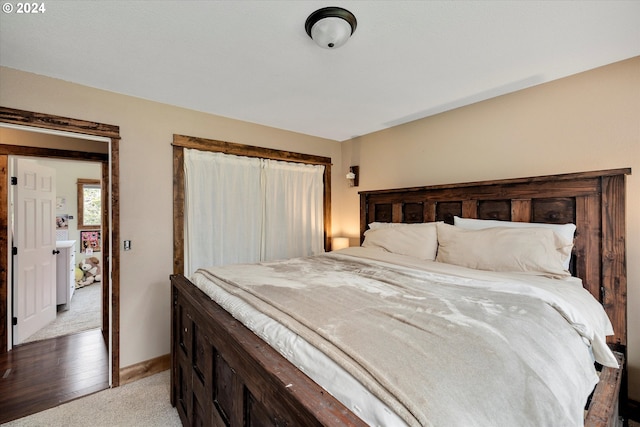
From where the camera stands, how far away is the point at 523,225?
6.90 feet

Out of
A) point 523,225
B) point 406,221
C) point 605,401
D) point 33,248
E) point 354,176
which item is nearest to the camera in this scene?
point 605,401

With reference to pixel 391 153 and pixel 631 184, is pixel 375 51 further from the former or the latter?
Answer: pixel 631 184

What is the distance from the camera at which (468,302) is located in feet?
4.20

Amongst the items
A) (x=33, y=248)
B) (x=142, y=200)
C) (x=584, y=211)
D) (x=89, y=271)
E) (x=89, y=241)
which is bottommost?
(x=89, y=271)

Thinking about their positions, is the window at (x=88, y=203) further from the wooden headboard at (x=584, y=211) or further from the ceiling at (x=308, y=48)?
the wooden headboard at (x=584, y=211)

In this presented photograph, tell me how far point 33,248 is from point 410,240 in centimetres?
426

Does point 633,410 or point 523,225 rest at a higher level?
point 523,225

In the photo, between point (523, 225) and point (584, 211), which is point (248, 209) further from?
point (584, 211)

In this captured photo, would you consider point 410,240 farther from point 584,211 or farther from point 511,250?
point 584,211

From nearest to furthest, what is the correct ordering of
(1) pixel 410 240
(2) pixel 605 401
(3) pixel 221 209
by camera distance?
(2) pixel 605 401 < (1) pixel 410 240 < (3) pixel 221 209

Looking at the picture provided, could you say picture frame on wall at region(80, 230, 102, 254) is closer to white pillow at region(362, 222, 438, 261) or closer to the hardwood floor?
the hardwood floor

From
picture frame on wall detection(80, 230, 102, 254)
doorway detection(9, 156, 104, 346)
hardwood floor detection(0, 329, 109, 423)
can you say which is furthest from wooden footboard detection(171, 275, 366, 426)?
picture frame on wall detection(80, 230, 102, 254)

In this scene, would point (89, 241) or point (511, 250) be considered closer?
point (511, 250)

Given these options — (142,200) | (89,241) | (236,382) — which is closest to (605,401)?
(236,382)
